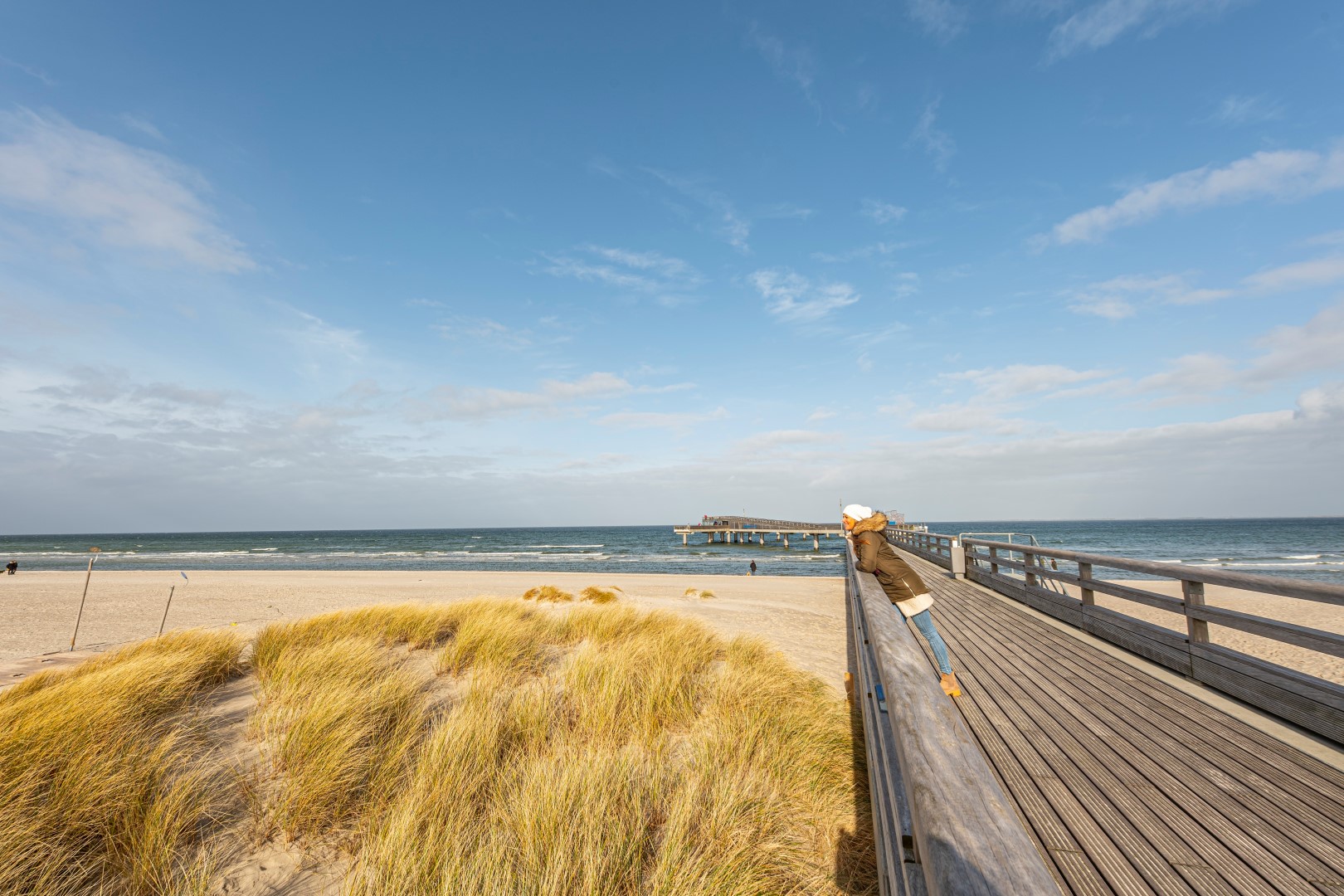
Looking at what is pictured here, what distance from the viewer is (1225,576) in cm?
468

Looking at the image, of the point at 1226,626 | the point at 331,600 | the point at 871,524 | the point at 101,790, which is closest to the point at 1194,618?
the point at 1226,626

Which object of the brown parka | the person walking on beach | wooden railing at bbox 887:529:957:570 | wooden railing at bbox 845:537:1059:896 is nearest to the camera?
wooden railing at bbox 845:537:1059:896

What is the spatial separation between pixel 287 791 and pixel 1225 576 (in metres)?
7.14

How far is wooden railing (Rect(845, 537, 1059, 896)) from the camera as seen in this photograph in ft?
3.45

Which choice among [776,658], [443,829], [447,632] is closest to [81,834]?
[443,829]

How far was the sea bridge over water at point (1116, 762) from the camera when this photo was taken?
1355 mm

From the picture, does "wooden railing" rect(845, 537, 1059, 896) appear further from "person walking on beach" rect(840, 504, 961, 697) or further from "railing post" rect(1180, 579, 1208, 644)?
"railing post" rect(1180, 579, 1208, 644)

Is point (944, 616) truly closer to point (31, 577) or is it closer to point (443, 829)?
point (443, 829)

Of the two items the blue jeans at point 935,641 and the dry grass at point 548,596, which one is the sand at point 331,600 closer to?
the dry grass at point 548,596

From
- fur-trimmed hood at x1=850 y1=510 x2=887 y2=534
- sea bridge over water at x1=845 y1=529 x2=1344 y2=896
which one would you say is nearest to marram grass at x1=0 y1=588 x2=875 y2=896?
sea bridge over water at x1=845 y1=529 x2=1344 y2=896

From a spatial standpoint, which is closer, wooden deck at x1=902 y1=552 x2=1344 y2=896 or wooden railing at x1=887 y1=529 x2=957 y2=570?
wooden deck at x1=902 y1=552 x2=1344 y2=896

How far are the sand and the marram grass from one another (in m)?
3.04

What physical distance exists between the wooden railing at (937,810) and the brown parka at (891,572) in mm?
2074

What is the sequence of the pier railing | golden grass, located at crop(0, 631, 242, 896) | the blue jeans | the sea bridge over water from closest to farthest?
the sea bridge over water, golden grass, located at crop(0, 631, 242, 896), the pier railing, the blue jeans
